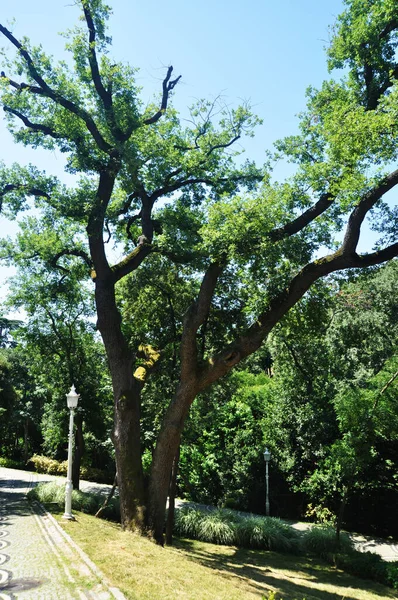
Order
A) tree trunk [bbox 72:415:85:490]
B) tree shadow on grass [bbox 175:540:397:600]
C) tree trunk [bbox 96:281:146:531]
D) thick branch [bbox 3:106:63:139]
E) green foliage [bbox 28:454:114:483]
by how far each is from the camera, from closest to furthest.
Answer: tree shadow on grass [bbox 175:540:397:600] < tree trunk [bbox 96:281:146:531] < thick branch [bbox 3:106:63:139] < tree trunk [bbox 72:415:85:490] < green foliage [bbox 28:454:114:483]

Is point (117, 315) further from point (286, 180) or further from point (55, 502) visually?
point (55, 502)

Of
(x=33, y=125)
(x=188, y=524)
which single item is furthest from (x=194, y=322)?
(x=188, y=524)

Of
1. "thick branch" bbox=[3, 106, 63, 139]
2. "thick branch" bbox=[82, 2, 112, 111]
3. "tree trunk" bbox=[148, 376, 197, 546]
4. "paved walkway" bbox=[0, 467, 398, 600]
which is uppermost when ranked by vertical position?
"thick branch" bbox=[82, 2, 112, 111]

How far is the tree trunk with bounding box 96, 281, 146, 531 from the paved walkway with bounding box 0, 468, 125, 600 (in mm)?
1375

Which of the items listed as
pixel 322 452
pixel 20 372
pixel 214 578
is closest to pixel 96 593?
pixel 214 578

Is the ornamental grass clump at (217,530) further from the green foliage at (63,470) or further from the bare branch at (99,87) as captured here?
the green foliage at (63,470)

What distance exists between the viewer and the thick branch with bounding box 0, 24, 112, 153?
10.2m

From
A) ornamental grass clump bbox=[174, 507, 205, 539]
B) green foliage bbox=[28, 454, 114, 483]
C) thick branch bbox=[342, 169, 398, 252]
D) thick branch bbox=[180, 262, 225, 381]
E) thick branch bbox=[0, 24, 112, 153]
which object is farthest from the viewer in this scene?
green foliage bbox=[28, 454, 114, 483]

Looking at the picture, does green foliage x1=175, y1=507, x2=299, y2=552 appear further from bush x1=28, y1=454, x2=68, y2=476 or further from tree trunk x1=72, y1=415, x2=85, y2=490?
bush x1=28, y1=454, x2=68, y2=476

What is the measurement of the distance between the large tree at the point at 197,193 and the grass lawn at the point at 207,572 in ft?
4.52

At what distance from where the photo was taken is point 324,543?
11.8 metres

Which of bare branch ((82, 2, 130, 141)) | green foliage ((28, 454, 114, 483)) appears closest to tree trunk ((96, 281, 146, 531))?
Answer: bare branch ((82, 2, 130, 141))

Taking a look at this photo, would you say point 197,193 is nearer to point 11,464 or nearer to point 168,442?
point 168,442

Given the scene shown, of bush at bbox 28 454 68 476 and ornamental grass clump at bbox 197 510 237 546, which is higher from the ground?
bush at bbox 28 454 68 476
